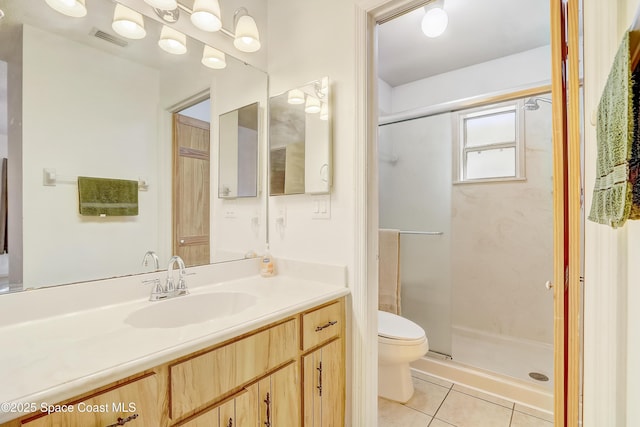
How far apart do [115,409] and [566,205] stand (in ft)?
4.29

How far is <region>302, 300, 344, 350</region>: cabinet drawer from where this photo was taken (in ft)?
3.79

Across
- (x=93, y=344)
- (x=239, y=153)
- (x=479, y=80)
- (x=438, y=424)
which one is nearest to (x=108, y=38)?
(x=239, y=153)

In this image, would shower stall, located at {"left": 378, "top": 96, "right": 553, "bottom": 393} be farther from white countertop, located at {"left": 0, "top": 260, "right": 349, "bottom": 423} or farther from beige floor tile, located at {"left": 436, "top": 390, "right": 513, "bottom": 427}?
white countertop, located at {"left": 0, "top": 260, "right": 349, "bottom": 423}

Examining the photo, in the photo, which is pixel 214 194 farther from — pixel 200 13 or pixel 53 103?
pixel 200 13

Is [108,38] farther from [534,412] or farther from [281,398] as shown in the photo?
[534,412]

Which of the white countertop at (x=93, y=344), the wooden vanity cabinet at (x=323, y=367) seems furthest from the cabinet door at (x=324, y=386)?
the white countertop at (x=93, y=344)

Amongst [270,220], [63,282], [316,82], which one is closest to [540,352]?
[270,220]

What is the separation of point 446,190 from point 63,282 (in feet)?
8.22

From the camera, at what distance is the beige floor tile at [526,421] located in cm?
155

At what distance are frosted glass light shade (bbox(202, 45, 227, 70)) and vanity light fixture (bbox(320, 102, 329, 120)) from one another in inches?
24.3

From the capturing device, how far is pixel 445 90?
108 inches

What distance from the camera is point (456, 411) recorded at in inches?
66.3

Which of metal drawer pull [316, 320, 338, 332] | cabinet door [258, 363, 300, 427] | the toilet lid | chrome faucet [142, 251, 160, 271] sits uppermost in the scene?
chrome faucet [142, 251, 160, 271]

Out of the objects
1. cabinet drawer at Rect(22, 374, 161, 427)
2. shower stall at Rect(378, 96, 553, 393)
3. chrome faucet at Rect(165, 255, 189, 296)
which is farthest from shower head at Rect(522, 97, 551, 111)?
cabinet drawer at Rect(22, 374, 161, 427)
